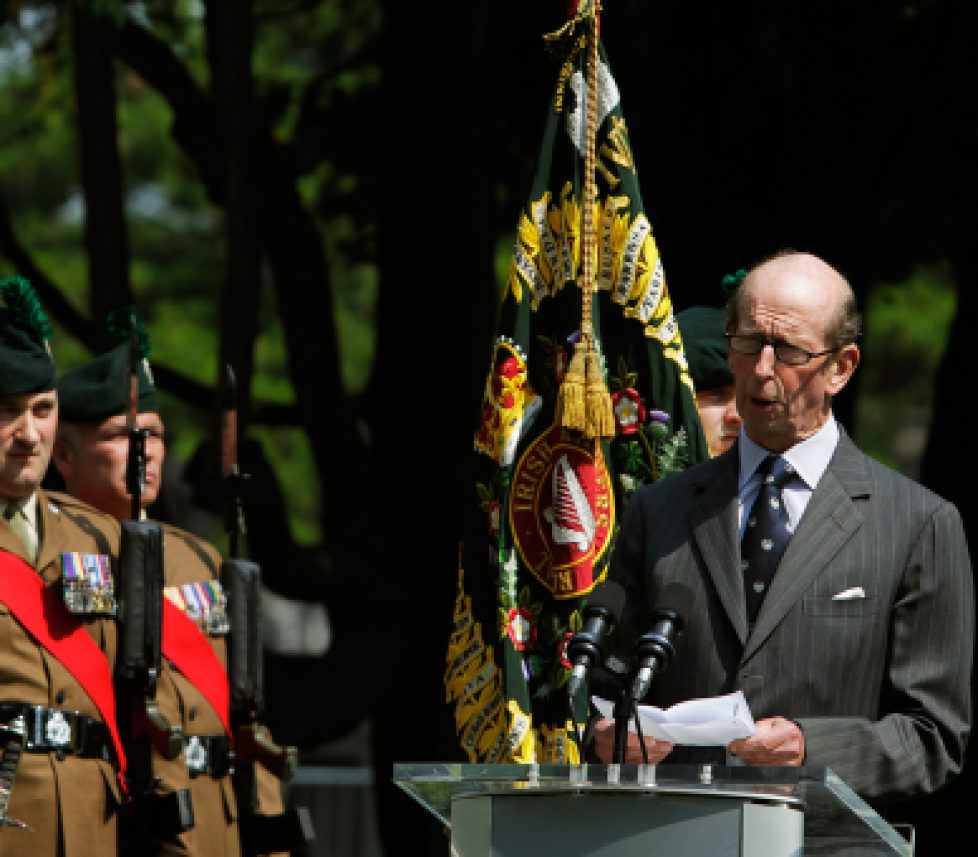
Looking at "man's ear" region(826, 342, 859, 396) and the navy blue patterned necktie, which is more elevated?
"man's ear" region(826, 342, 859, 396)

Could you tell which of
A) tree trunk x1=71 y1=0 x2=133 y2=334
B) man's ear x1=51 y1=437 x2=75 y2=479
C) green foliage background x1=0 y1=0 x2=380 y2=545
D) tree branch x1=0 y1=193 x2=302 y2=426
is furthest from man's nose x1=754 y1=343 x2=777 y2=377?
tree trunk x1=71 y1=0 x2=133 y2=334

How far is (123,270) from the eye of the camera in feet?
27.1

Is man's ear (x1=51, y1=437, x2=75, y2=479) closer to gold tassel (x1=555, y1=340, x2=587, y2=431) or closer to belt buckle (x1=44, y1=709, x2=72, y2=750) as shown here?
belt buckle (x1=44, y1=709, x2=72, y2=750)

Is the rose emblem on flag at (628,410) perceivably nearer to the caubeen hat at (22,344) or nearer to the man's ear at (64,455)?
the caubeen hat at (22,344)

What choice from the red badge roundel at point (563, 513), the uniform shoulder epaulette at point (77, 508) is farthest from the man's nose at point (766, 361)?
the uniform shoulder epaulette at point (77, 508)

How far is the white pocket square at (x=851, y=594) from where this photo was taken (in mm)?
3277

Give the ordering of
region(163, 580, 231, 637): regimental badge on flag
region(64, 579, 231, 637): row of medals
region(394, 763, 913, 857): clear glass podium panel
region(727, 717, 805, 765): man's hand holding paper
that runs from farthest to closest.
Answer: region(163, 580, 231, 637): regimental badge on flag < region(64, 579, 231, 637): row of medals < region(727, 717, 805, 765): man's hand holding paper < region(394, 763, 913, 857): clear glass podium panel

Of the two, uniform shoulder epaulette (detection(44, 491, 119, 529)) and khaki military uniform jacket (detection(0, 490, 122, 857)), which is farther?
uniform shoulder epaulette (detection(44, 491, 119, 529))

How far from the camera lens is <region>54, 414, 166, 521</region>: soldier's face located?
5609mm

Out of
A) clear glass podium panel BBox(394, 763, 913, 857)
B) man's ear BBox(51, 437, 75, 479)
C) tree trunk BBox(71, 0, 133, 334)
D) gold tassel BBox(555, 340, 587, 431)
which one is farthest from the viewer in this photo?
tree trunk BBox(71, 0, 133, 334)

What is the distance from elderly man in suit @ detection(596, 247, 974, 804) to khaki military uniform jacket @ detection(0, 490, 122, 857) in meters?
1.79

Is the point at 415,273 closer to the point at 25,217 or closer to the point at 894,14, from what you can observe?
the point at 894,14

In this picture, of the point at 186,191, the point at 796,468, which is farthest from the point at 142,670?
the point at 186,191

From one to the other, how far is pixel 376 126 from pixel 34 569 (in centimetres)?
368
